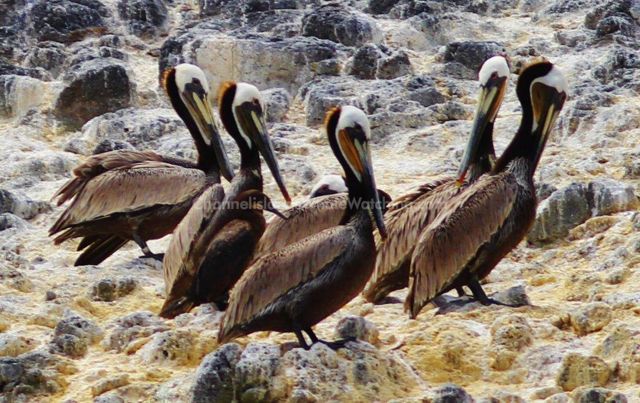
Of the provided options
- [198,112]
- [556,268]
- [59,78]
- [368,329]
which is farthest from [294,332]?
[59,78]

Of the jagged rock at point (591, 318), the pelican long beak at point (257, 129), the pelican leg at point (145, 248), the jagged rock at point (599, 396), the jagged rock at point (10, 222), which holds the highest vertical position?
the pelican long beak at point (257, 129)

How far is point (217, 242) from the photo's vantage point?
8.50 m

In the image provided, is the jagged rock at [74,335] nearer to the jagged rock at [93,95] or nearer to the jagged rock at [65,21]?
the jagged rock at [93,95]

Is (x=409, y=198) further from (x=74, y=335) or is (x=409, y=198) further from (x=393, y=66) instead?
(x=393, y=66)

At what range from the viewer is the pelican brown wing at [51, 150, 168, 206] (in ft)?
35.0

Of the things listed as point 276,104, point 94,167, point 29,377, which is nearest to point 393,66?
point 276,104

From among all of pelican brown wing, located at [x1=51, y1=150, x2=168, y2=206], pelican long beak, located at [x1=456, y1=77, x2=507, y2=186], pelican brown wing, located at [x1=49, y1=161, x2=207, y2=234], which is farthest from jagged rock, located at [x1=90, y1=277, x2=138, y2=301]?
Result: pelican long beak, located at [x1=456, y1=77, x2=507, y2=186]

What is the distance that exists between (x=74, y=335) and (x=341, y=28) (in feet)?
22.7

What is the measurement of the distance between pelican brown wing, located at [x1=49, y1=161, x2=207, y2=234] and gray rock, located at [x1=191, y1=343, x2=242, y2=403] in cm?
353

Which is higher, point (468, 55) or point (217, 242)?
point (468, 55)

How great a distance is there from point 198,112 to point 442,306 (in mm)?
3027

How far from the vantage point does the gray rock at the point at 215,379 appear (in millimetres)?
6809

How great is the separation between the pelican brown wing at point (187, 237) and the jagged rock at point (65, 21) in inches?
238

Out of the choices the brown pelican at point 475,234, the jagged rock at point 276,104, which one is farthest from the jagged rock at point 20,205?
the brown pelican at point 475,234
